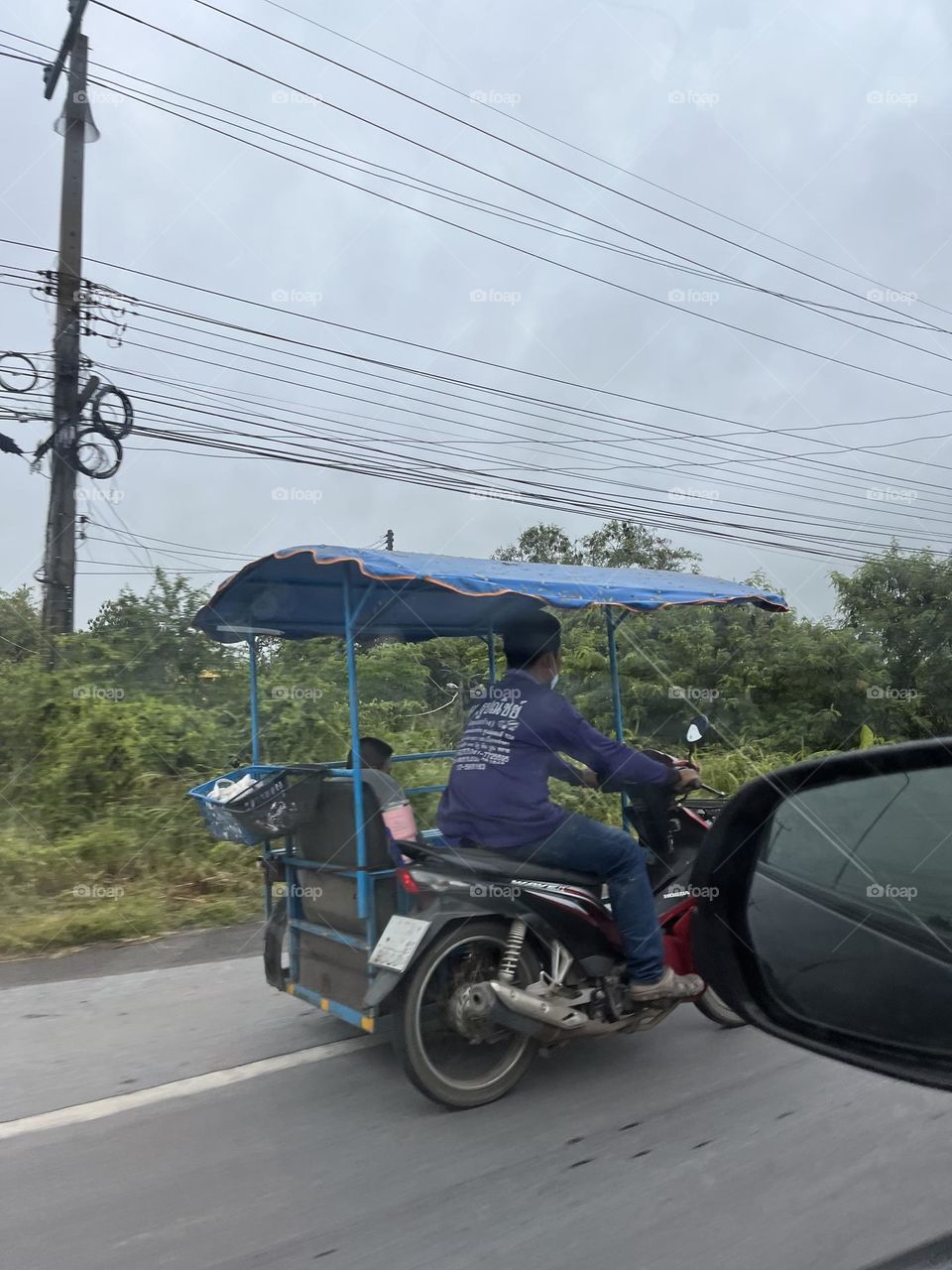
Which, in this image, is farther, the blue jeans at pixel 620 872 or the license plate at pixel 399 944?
the blue jeans at pixel 620 872

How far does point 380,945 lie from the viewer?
3695mm

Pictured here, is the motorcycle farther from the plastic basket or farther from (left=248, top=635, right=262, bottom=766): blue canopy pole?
(left=248, top=635, right=262, bottom=766): blue canopy pole

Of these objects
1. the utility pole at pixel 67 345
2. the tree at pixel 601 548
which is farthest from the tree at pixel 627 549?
the utility pole at pixel 67 345

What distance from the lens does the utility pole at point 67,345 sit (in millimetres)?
10106

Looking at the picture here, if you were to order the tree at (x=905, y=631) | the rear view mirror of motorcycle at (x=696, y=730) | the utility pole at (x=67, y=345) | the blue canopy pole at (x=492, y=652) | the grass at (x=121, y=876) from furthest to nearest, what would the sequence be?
the tree at (x=905, y=631)
the utility pole at (x=67, y=345)
the grass at (x=121, y=876)
the blue canopy pole at (x=492, y=652)
the rear view mirror of motorcycle at (x=696, y=730)

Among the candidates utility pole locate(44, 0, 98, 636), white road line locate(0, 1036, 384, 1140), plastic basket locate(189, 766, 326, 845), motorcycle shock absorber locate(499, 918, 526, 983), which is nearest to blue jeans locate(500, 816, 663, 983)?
motorcycle shock absorber locate(499, 918, 526, 983)

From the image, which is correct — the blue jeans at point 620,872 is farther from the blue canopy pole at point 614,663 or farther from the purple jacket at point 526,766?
the blue canopy pole at point 614,663

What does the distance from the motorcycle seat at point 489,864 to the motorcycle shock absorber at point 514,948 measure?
6.9 inches

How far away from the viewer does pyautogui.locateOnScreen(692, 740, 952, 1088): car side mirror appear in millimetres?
1514

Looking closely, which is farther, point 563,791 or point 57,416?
point 57,416

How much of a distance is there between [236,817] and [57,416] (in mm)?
8066

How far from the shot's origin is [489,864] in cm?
382

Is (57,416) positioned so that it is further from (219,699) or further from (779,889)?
(779,889)

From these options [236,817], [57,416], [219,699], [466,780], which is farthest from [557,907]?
[57,416]
